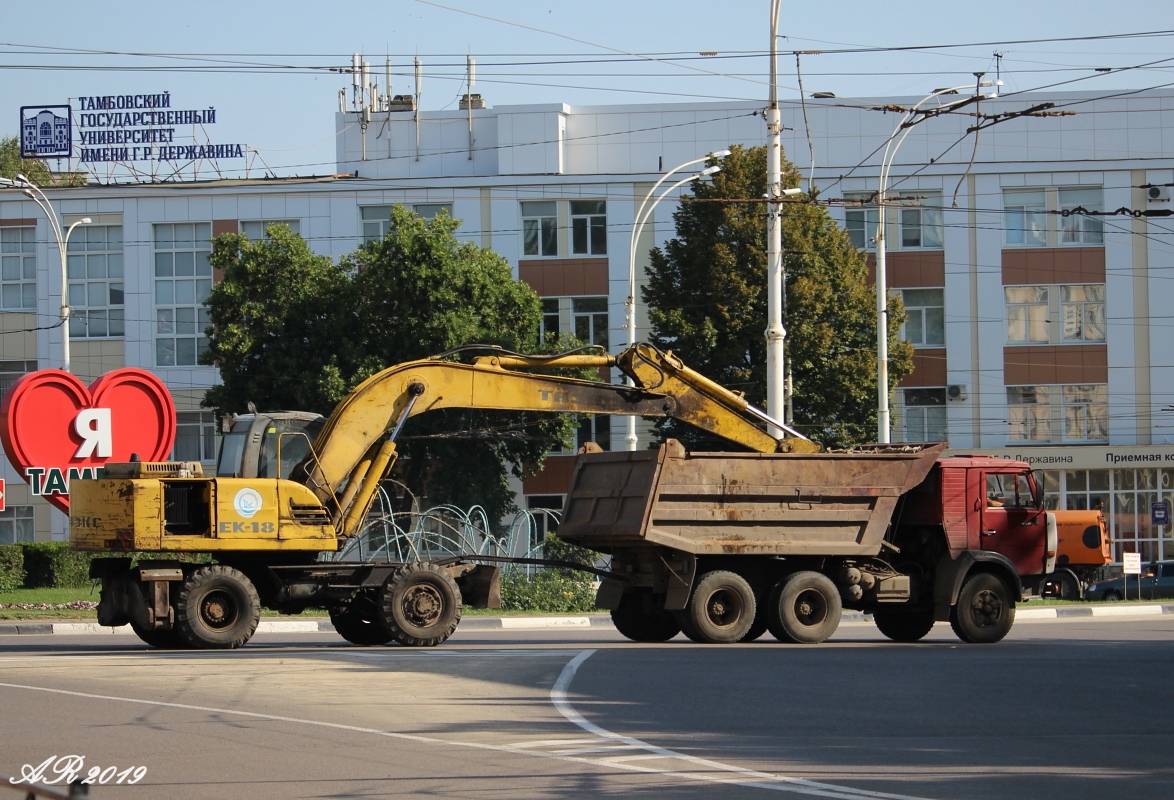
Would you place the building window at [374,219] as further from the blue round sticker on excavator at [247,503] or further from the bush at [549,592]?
the blue round sticker on excavator at [247,503]

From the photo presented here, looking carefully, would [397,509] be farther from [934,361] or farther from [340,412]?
[340,412]

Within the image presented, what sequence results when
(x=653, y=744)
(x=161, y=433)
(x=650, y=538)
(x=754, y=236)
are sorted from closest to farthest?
(x=653, y=744) < (x=650, y=538) < (x=161, y=433) < (x=754, y=236)

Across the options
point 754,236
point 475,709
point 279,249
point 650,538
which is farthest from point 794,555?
point 279,249

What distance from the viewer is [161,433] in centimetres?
2970

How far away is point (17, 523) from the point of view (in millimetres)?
51906

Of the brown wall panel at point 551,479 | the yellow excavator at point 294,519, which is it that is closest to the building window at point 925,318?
the brown wall panel at point 551,479

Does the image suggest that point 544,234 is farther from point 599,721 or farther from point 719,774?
point 719,774

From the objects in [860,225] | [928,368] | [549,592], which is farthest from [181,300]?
[549,592]

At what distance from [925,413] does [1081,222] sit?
8429 mm

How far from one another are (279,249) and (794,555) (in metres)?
26.2

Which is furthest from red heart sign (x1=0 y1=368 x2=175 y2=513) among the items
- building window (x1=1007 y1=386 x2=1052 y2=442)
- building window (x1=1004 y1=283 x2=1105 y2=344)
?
building window (x1=1004 y1=283 x2=1105 y2=344)

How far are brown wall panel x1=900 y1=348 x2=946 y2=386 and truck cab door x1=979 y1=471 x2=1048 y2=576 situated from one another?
30049 mm

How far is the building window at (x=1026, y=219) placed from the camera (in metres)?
50.2

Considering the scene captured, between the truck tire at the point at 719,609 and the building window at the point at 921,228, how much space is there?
110 feet
